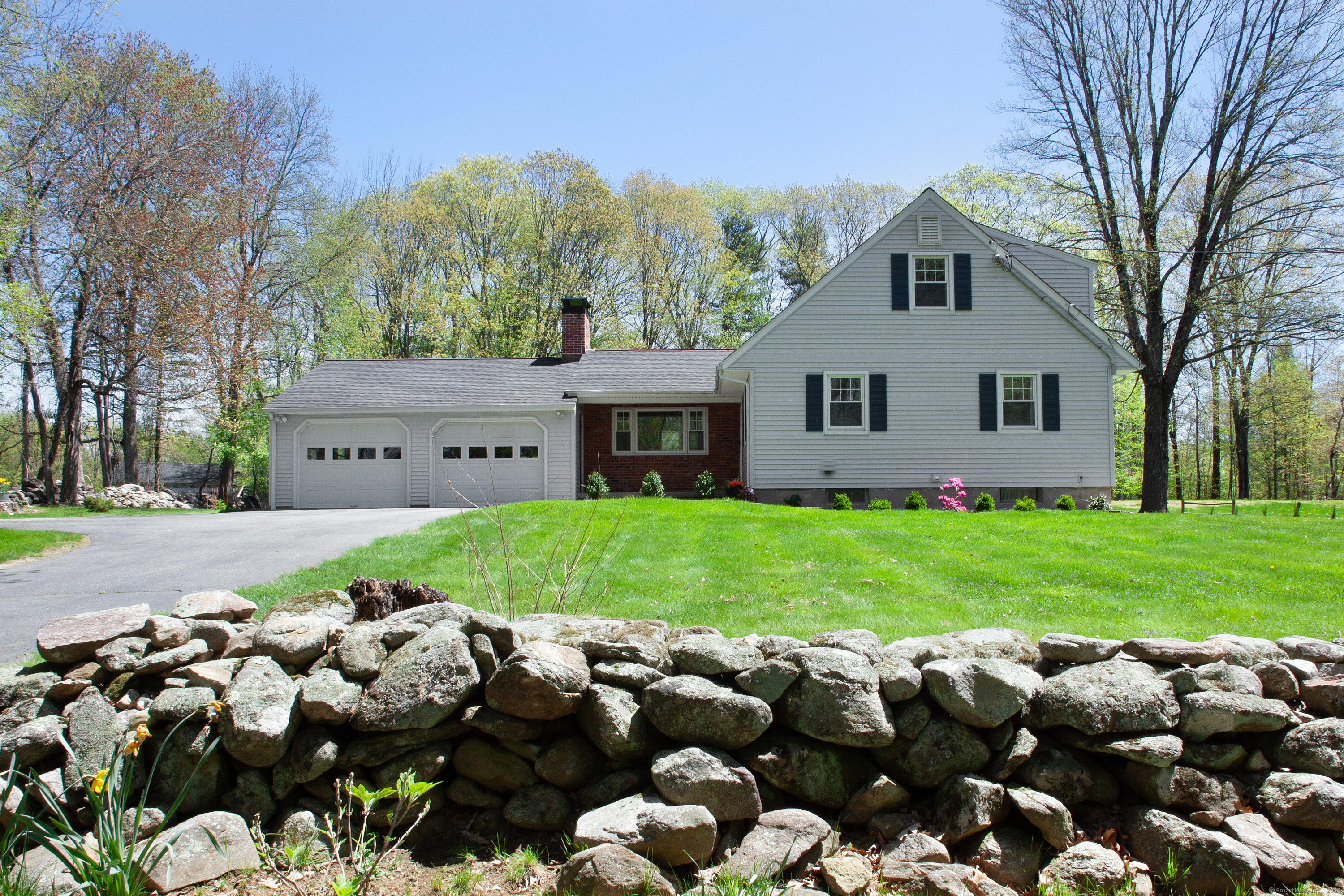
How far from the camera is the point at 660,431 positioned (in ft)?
60.3

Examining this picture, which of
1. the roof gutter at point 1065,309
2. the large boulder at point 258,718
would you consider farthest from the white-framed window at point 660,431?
the large boulder at point 258,718

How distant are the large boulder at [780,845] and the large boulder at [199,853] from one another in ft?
5.97

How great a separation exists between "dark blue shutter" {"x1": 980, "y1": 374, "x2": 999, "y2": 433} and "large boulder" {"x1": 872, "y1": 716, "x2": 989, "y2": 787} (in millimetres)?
13461

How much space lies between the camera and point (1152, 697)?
3094 millimetres

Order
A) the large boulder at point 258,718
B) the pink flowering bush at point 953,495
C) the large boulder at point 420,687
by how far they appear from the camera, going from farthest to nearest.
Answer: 1. the pink flowering bush at point 953,495
2. the large boulder at point 420,687
3. the large boulder at point 258,718

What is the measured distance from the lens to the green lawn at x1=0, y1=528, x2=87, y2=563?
889cm

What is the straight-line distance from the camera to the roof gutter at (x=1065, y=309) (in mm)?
15289

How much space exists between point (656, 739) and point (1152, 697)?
2.10m

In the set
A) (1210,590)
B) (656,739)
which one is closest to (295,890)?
(656,739)

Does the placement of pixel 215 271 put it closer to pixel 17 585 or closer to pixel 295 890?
pixel 17 585

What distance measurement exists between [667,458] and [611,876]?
617 inches

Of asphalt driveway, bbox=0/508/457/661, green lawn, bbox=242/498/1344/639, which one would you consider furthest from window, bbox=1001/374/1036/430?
asphalt driveway, bbox=0/508/457/661

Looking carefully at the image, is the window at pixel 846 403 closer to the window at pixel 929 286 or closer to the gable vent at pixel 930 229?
the window at pixel 929 286

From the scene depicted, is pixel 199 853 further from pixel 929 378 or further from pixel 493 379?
pixel 493 379
